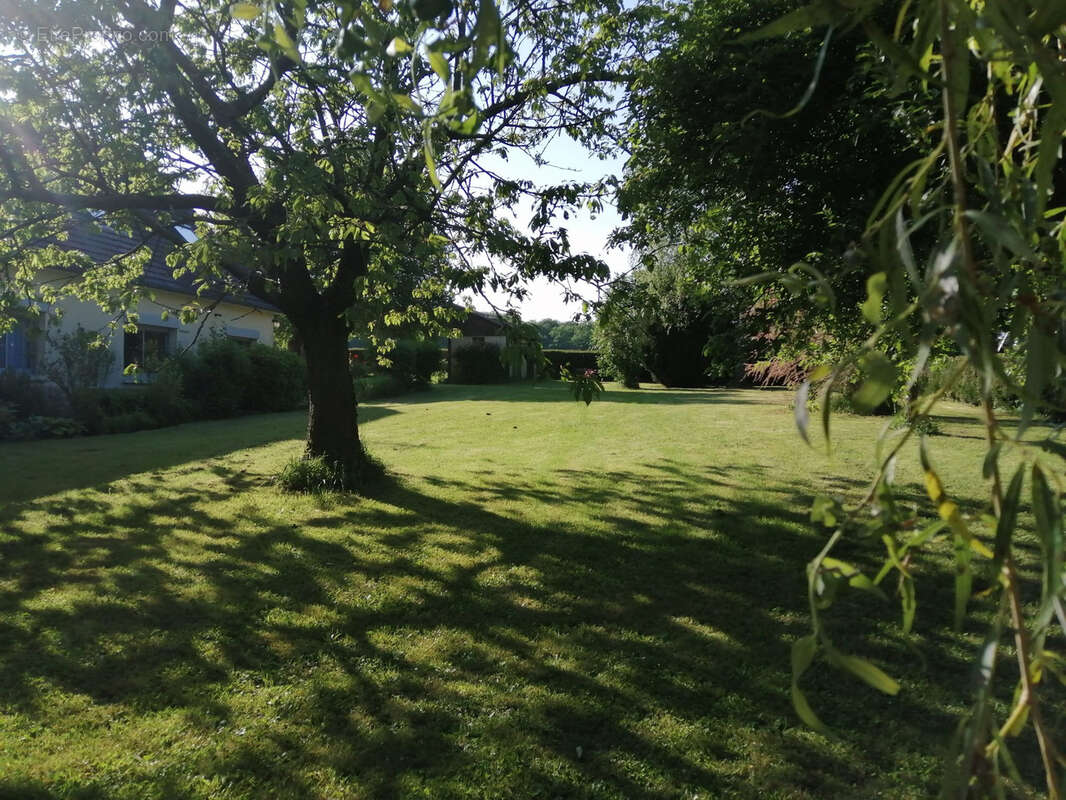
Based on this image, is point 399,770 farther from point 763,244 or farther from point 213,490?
point 213,490

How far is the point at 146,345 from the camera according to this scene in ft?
56.7

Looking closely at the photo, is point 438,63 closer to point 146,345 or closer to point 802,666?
point 802,666

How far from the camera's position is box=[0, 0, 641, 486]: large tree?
6457 millimetres

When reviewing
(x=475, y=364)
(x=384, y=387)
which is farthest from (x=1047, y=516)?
(x=475, y=364)

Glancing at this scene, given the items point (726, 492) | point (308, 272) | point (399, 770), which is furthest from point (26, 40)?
point (726, 492)

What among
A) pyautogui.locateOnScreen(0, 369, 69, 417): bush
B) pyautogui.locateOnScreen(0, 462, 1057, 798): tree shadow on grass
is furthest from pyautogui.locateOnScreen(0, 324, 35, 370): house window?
pyautogui.locateOnScreen(0, 462, 1057, 798): tree shadow on grass

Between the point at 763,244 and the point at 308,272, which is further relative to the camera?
the point at 308,272

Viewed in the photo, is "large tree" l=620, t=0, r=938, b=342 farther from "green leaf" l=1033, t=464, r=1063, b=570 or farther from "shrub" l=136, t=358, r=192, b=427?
"shrub" l=136, t=358, r=192, b=427

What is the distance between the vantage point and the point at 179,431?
560 inches

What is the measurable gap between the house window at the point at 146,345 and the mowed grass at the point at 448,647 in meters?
8.82

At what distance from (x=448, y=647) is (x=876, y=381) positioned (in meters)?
3.81

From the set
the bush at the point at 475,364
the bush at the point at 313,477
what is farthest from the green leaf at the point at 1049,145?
the bush at the point at 475,364

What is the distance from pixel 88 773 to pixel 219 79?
7.18 metres

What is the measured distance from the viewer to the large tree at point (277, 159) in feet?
21.2
